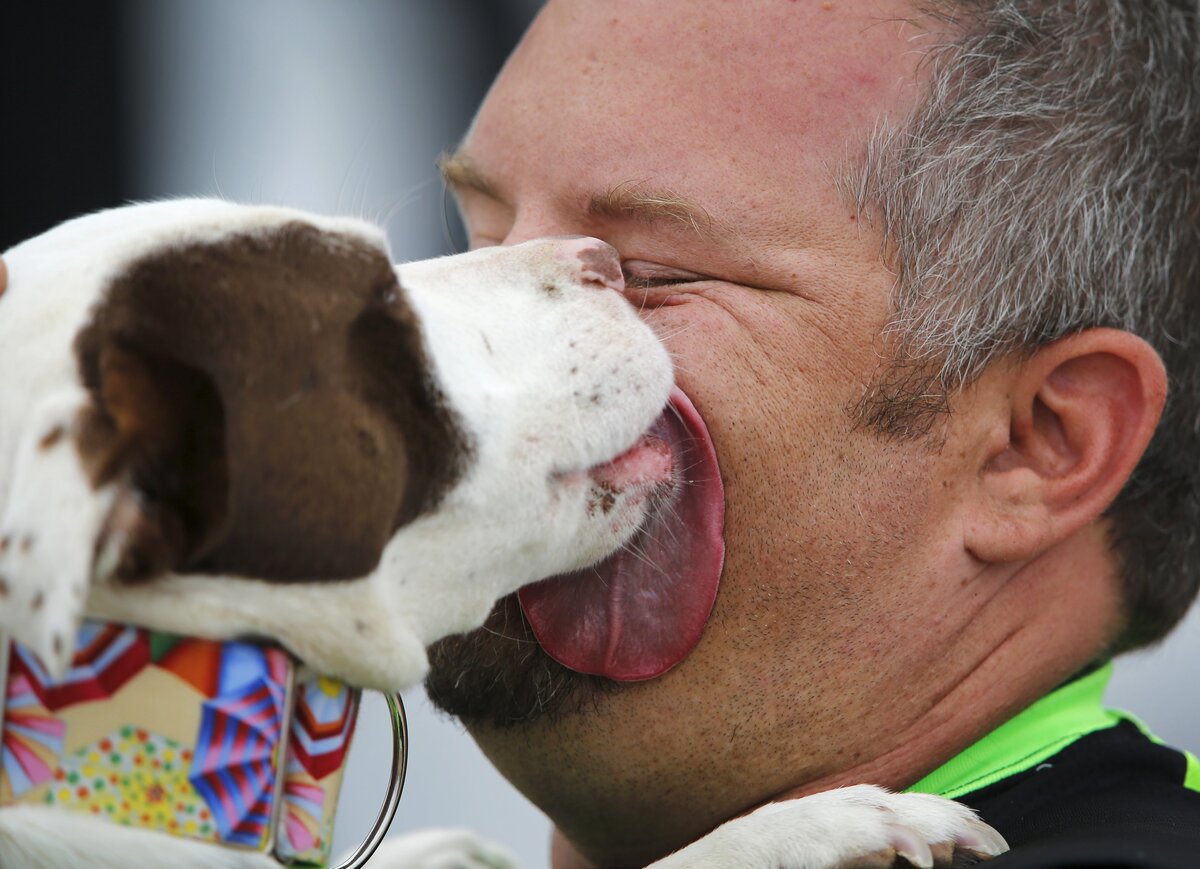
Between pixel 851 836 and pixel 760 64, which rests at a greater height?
pixel 760 64

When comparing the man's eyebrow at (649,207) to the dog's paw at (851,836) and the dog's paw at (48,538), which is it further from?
the dog's paw at (48,538)

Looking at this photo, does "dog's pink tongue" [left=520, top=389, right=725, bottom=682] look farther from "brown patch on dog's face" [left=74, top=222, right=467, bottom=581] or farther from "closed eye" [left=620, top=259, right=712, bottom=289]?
"brown patch on dog's face" [left=74, top=222, right=467, bottom=581]

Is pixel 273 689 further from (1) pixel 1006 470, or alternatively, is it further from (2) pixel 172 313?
A: (1) pixel 1006 470

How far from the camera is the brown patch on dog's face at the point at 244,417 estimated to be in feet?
5.12

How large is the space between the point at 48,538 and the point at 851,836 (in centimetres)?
119

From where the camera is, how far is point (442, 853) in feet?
9.27

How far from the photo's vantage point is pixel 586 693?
225cm

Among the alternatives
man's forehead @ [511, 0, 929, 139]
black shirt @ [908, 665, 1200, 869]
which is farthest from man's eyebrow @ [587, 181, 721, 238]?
black shirt @ [908, 665, 1200, 869]

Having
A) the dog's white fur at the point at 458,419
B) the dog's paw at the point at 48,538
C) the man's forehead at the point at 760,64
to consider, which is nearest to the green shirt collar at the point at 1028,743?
the dog's white fur at the point at 458,419

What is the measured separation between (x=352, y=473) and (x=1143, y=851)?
114 cm

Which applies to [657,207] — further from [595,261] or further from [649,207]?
[595,261]

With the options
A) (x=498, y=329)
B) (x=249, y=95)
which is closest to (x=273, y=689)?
(x=498, y=329)

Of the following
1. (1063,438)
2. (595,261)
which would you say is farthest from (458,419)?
(1063,438)

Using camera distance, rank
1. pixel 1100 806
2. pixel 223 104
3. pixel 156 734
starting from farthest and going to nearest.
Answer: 1. pixel 223 104
2. pixel 1100 806
3. pixel 156 734
